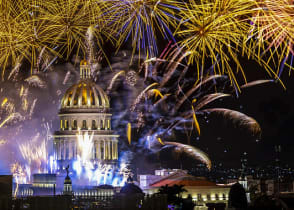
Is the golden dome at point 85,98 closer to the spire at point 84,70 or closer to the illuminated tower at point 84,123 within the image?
the illuminated tower at point 84,123

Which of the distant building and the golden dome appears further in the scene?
the golden dome

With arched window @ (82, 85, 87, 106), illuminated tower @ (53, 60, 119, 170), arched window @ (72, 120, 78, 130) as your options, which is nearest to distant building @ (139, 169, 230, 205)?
illuminated tower @ (53, 60, 119, 170)

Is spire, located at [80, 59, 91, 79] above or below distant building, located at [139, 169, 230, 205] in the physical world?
above

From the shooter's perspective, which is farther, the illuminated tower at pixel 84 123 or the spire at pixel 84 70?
the illuminated tower at pixel 84 123

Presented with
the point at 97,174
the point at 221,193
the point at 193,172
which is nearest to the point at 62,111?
the point at 97,174

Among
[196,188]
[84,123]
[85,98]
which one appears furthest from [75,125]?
[196,188]

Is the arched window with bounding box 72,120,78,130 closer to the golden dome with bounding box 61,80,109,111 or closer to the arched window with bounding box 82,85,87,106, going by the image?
the golden dome with bounding box 61,80,109,111

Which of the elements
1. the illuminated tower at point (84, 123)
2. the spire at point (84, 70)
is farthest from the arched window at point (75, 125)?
the spire at point (84, 70)

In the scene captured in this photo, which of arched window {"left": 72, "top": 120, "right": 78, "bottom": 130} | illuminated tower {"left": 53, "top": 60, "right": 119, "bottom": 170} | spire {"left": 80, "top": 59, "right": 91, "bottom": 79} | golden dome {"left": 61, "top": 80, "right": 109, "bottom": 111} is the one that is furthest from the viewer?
arched window {"left": 72, "top": 120, "right": 78, "bottom": 130}
